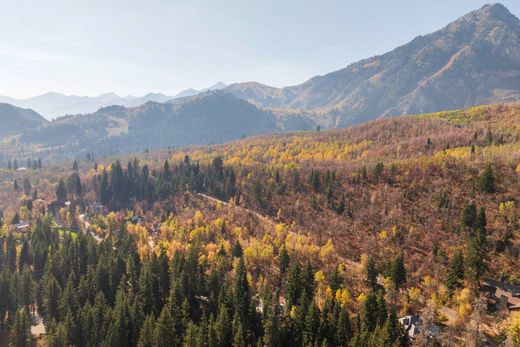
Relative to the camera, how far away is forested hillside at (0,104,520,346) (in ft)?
297

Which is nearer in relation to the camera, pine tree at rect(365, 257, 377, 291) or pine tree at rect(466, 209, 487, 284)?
pine tree at rect(466, 209, 487, 284)

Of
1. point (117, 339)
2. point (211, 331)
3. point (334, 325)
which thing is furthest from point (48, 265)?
point (334, 325)

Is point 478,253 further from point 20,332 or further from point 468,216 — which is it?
point 20,332

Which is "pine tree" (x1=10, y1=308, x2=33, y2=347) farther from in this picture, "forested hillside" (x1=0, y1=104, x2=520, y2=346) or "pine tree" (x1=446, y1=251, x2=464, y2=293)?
"pine tree" (x1=446, y1=251, x2=464, y2=293)

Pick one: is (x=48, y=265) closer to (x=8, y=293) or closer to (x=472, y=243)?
(x=8, y=293)

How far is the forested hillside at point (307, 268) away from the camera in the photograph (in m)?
90.6

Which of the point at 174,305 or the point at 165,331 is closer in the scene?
the point at 165,331

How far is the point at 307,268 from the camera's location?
355 ft

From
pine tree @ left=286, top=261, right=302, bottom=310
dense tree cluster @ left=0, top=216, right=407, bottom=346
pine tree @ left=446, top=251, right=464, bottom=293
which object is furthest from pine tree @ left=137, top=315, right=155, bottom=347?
pine tree @ left=446, top=251, right=464, bottom=293

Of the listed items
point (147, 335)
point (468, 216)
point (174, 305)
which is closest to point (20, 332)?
point (147, 335)

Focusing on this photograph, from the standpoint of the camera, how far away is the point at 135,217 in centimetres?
19862

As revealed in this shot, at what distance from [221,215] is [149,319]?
85034 millimetres

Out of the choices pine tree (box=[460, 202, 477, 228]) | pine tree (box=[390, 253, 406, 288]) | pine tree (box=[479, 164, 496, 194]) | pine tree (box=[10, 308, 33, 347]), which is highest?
pine tree (box=[479, 164, 496, 194])

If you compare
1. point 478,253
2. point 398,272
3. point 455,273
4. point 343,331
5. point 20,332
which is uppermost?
point 478,253
